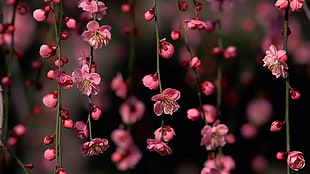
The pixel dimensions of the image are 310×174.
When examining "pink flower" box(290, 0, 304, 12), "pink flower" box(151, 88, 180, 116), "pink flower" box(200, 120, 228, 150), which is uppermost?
"pink flower" box(290, 0, 304, 12)

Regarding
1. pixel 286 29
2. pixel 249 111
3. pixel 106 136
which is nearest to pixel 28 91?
pixel 106 136

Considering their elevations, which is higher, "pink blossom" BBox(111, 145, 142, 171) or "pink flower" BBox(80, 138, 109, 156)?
"pink flower" BBox(80, 138, 109, 156)

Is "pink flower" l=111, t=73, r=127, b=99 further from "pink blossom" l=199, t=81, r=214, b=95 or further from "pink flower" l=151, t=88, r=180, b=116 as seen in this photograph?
"pink flower" l=151, t=88, r=180, b=116

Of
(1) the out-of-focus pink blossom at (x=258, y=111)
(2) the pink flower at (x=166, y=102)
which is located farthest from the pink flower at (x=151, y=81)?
(1) the out-of-focus pink blossom at (x=258, y=111)

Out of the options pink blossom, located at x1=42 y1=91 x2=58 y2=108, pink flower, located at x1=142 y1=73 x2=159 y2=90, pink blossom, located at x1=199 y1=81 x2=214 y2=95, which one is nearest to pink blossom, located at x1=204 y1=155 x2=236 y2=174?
pink blossom, located at x1=199 y1=81 x2=214 y2=95

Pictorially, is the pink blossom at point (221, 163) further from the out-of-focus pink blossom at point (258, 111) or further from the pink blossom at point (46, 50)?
the out-of-focus pink blossom at point (258, 111)

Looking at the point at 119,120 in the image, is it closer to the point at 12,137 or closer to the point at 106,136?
the point at 106,136

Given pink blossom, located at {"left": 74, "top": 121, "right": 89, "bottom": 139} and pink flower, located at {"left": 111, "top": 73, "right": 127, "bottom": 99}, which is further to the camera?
pink flower, located at {"left": 111, "top": 73, "right": 127, "bottom": 99}
